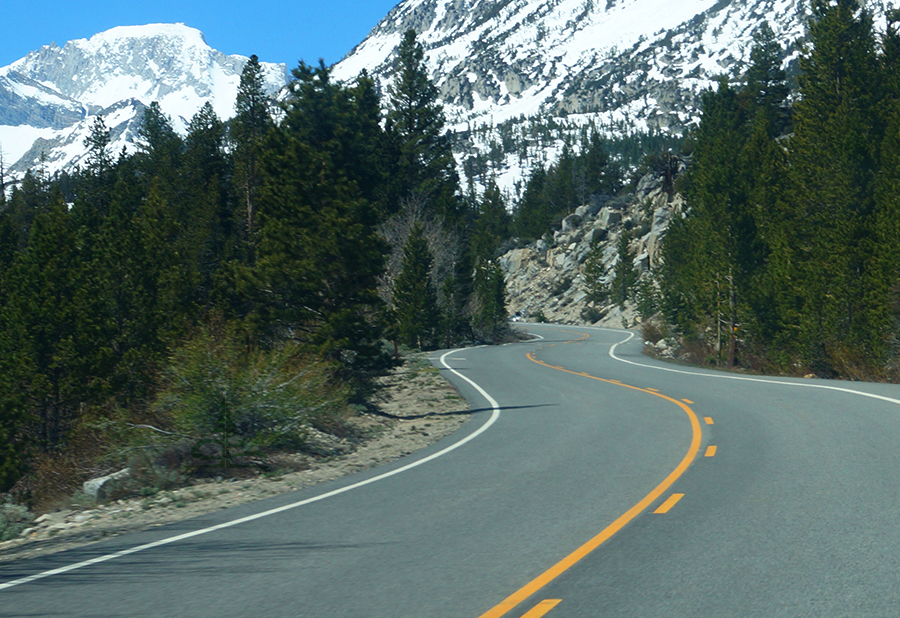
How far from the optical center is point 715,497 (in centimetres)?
805

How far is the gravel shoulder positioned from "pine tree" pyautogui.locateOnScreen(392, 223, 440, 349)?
81.7ft

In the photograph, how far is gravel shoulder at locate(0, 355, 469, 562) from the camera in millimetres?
7957

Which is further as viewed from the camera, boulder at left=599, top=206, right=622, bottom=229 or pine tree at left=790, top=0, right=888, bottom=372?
boulder at left=599, top=206, right=622, bottom=229

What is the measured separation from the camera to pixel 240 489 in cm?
1028

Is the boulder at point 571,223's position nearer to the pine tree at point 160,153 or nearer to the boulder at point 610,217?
the boulder at point 610,217

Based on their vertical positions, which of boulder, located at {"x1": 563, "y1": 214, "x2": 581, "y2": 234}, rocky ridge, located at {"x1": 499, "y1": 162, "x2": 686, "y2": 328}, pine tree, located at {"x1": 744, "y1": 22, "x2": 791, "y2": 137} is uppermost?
pine tree, located at {"x1": 744, "y1": 22, "x2": 791, "y2": 137}

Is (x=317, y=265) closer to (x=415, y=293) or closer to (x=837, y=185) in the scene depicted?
(x=837, y=185)

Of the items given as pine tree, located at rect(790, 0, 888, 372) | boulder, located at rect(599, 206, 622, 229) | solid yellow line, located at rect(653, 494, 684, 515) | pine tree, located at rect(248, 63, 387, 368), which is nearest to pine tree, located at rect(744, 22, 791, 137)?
pine tree, located at rect(790, 0, 888, 372)

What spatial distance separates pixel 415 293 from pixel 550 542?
3868cm

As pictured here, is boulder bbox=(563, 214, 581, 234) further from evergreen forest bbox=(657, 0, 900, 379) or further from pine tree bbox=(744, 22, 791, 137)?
evergreen forest bbox=(657, 0, 900, 379)

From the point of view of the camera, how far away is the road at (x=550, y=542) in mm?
5172

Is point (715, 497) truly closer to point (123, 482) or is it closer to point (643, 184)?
point (123, 482)

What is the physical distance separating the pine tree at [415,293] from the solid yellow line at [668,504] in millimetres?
36069

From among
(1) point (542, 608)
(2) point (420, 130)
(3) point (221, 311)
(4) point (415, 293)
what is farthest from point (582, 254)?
(1) point (542, 608)
